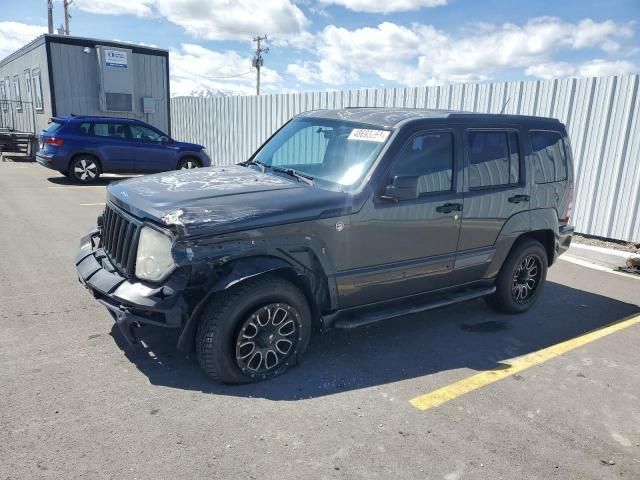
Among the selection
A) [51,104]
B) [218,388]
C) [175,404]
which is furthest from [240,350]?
[51,104]

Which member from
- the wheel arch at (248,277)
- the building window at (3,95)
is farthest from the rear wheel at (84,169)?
the building window at (3,95)

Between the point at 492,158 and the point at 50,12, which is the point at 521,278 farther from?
the point at 50,12

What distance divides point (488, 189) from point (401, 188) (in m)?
1.23

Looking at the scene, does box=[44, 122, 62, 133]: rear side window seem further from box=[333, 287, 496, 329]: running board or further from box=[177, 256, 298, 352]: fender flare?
box=[333, 287, 496, 329]: running board

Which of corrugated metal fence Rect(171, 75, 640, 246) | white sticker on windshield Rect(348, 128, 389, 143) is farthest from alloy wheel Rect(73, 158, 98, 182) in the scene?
white sticker on windshield Rect(348, 128, 389, 143)

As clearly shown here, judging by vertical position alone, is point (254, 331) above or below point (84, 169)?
below

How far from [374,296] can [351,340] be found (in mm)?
526

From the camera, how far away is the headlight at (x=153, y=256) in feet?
10.3

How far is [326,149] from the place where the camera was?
4.25 metres

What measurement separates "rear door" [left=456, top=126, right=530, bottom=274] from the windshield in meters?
0.98

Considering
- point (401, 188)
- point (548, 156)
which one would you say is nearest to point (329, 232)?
point (401, 188)

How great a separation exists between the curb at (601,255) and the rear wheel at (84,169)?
429 inches

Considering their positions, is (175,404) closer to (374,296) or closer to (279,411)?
(279,411)

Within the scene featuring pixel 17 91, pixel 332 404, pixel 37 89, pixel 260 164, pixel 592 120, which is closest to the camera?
pixel 332 404
